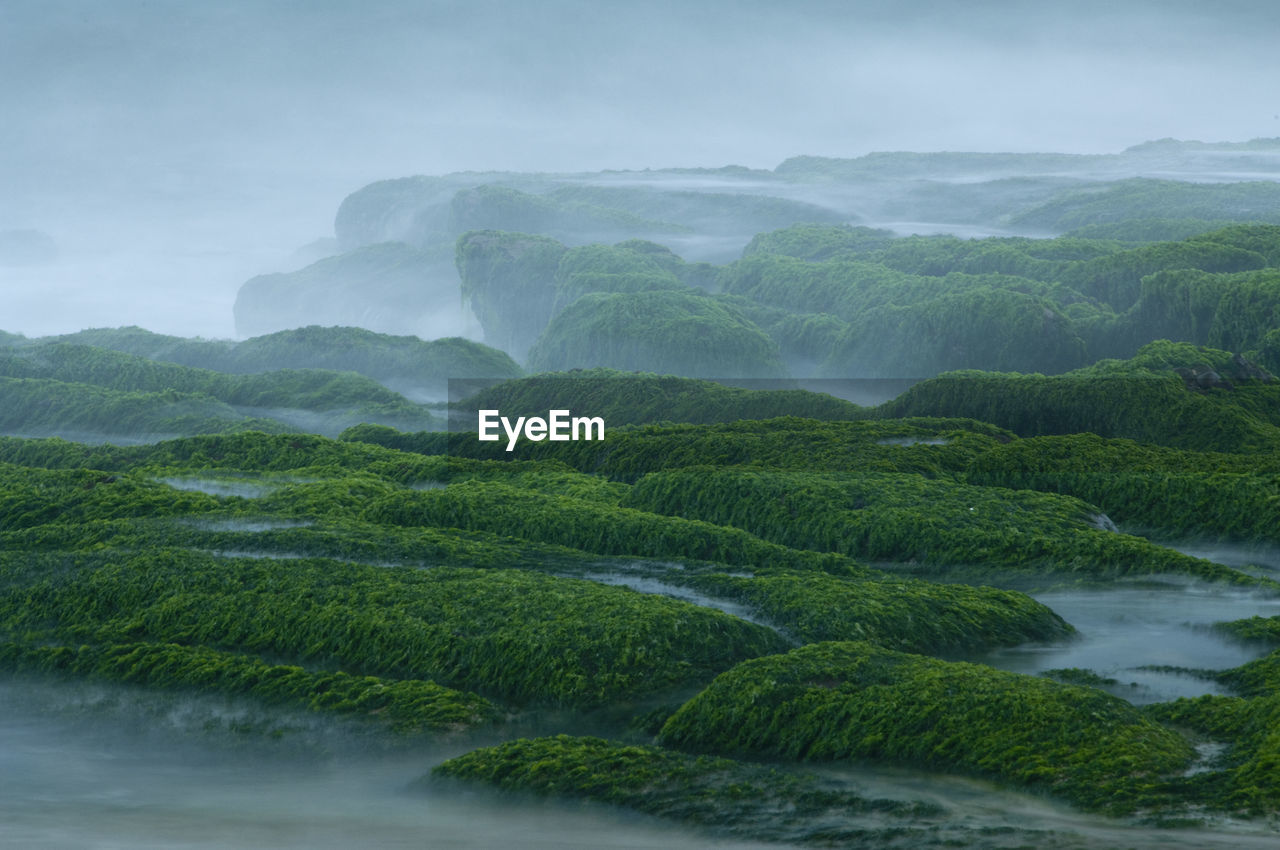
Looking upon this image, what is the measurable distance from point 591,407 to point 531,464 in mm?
6751

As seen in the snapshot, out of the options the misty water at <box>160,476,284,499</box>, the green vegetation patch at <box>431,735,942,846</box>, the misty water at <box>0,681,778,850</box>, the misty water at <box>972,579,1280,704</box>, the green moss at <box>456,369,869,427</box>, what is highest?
the green moss at <box>456,369,869,427</box>

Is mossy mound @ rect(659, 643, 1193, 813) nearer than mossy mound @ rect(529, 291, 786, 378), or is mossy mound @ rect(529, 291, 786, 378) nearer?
mossy mound @ rect(659, 643, 1193, 813)

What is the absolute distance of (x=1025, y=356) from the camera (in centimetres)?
2720

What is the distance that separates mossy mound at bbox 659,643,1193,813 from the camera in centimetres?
607

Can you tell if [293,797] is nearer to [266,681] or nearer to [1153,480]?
[266,681]

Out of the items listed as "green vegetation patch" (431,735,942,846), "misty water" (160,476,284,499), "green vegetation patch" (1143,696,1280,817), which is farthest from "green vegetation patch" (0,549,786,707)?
"misty water" (160,476,284,499)

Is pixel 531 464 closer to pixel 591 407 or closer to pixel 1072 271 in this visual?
pixel 591 407

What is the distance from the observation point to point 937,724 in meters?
6.60

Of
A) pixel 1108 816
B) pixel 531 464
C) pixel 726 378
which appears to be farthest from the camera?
pixel 726 378

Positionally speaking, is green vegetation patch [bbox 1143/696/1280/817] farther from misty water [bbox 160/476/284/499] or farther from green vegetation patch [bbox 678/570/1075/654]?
misty water [bbox 160/476/284/499]

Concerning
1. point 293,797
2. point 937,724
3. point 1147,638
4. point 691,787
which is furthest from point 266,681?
point 1147,638

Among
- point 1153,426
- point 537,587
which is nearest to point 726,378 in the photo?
point 1153,426

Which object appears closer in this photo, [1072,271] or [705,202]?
[1072,271]

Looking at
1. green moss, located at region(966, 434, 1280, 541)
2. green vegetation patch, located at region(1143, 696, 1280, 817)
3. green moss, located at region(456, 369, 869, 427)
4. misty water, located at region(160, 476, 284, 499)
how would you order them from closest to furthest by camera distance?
green vegetation patch, located at region(1143, 696, 1280, 817), green moss, located at region(966, 434, 1280, 541), misty water, located at region(160, 476, 284, 499), green moss, located at region(456, 369, 869, 427)
